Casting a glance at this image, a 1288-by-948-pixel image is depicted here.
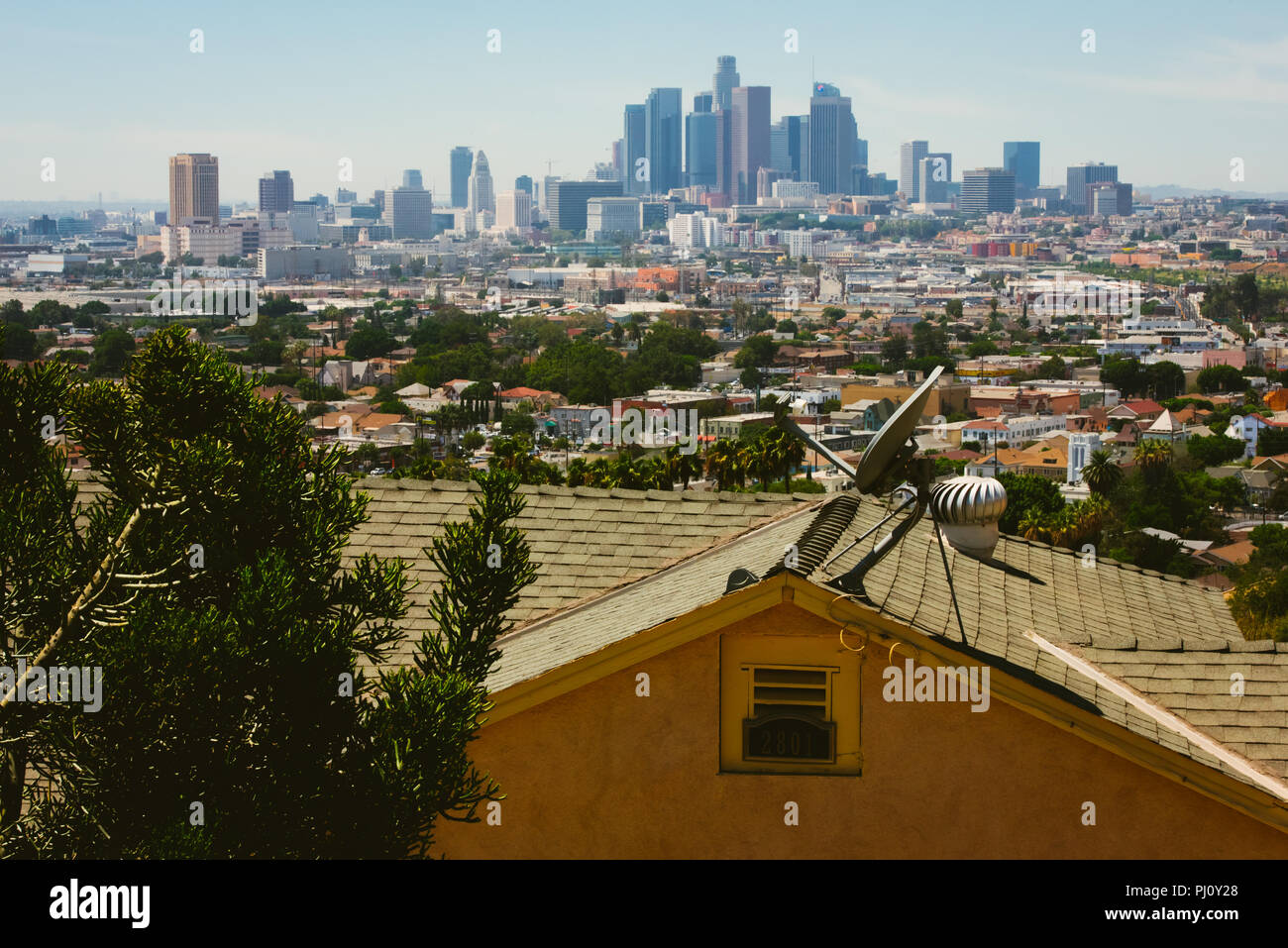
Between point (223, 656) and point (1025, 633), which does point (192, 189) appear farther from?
point (223, 656)

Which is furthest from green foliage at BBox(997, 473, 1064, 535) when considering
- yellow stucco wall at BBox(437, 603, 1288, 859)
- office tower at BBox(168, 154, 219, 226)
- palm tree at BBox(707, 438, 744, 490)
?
office tower at BBox(168, 154, 219, 226)

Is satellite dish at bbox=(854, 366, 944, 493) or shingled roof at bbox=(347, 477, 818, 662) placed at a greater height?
satellite dish at bbox=(854, 366, 944, 493)

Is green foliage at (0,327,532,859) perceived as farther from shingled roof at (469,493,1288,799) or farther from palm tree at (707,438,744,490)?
palm tree at (707,438,744,490)

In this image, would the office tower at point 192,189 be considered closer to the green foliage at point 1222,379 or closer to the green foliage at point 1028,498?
the green foliage at point 1222,379

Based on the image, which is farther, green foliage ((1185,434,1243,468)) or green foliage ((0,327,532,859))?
green foliage ((1185,434,1243,468))

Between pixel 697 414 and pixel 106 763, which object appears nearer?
pixel 106 763
